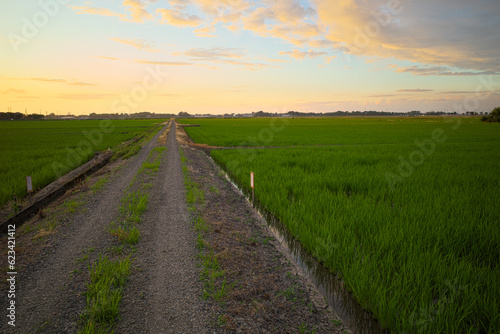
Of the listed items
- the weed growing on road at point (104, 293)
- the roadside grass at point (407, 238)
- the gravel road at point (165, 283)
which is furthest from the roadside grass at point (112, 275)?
the roadside grass at point (407, 238)

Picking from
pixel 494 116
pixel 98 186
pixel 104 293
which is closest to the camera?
pixel 104 293

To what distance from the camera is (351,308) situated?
3664mm

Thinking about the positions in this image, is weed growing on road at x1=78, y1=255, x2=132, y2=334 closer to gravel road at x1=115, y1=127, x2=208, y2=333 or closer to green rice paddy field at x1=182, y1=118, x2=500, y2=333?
gravel road at x1=115, y1=127, x2=208, y2=333

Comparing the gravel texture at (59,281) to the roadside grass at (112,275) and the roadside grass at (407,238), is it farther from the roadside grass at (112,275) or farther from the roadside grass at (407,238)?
the roadside grass at (407,238)

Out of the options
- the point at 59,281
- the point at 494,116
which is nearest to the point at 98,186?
the point at 59,281

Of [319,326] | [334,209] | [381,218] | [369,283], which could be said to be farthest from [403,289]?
[334,209]

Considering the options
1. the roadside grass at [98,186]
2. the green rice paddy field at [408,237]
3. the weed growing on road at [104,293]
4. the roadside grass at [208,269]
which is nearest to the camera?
the weed growing on road at [104,293]

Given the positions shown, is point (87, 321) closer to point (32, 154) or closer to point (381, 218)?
point (381, 218)

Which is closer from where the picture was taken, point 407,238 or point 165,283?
point 165,283

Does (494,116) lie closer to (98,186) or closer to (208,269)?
(208,269)

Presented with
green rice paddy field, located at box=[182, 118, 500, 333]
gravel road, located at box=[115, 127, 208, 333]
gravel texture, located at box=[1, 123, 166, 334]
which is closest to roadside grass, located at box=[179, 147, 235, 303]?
gravel road, located at box=[115, 127, 208, 333]

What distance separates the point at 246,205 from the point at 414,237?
4.71m

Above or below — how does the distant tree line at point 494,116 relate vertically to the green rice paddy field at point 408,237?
above

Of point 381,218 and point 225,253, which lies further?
point 381,218
